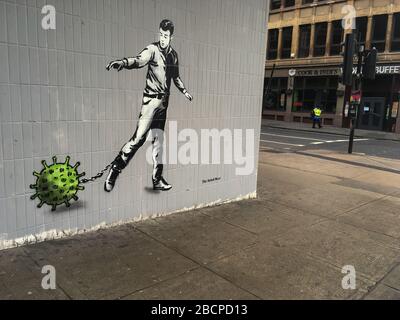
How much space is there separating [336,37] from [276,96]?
680 cm

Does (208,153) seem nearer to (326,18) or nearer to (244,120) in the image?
(244,120)

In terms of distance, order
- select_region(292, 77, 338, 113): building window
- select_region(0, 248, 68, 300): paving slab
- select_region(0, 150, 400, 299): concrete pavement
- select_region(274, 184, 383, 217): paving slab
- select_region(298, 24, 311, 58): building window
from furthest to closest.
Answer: select_region(298, 24, 311, 58): building window → select_region(292, 77, 338, 113): building window → select_region(274, 184, 383, 217): paving slab → select_region(0, 150, 400, 299): concrete pavement → select_region(0, 248, 68, 300): paving slab

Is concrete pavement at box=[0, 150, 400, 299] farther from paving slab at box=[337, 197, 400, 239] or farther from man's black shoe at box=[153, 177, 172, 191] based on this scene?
man's black shoe at box=[153, 177, 172, 191]

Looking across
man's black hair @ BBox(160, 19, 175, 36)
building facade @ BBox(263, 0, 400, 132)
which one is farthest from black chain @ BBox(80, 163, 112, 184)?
building facade @ BBox(263, 0, 400, 132)

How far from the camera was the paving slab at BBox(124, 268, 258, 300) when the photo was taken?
350 centimetres

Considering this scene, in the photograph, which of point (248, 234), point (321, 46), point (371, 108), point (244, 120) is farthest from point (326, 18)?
point (248, 234)

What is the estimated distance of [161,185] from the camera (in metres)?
5.64

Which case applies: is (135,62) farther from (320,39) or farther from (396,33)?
(320,39)

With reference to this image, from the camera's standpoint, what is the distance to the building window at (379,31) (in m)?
25.6

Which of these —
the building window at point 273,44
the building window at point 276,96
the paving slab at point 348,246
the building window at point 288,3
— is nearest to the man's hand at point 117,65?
the paving slab at point 348,246

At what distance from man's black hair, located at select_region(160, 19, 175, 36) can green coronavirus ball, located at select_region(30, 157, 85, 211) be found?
220cm
